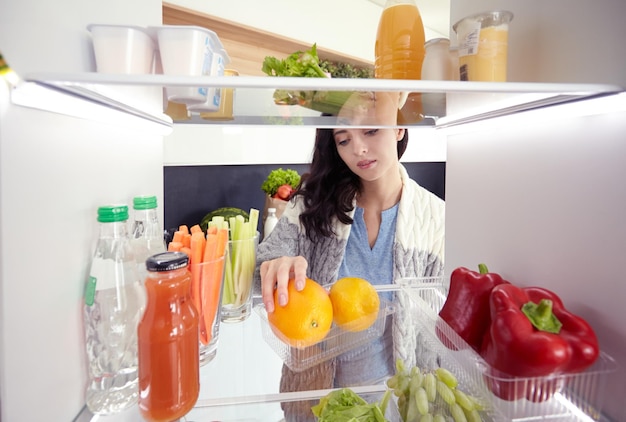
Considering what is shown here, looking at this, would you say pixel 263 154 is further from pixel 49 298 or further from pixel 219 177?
pixel 49 298

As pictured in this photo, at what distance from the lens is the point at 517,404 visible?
51 centimetres

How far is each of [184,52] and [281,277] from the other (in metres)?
0.43

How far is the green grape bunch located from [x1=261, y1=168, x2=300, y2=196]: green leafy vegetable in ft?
6.20

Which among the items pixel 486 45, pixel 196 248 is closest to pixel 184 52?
pixel 196 248

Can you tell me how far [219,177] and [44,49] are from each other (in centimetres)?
200

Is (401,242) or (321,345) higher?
(401,242)

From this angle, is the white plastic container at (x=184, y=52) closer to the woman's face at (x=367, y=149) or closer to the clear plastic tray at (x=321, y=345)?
the clear plastic tray at (x=321, y=345)

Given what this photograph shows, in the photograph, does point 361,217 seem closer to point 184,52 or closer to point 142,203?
point 142,203

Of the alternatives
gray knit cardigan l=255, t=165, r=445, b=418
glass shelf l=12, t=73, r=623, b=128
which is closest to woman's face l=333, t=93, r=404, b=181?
gray knit cardigan l=255, t=165, r=445, b=418

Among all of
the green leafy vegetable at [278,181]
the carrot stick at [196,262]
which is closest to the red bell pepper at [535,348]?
the carrot stick at [196,262]

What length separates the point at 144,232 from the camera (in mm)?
737

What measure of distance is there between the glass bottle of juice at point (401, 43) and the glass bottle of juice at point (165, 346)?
48 centimetres

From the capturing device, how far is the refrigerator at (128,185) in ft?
1.44

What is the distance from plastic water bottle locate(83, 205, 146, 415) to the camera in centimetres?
59
